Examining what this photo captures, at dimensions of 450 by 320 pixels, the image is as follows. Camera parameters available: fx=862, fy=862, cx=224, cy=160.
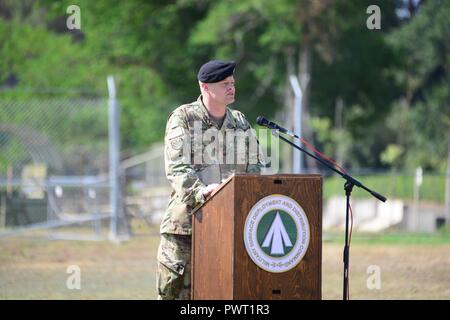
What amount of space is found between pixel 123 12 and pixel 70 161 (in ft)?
23.4

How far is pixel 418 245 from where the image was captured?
16.3 metres

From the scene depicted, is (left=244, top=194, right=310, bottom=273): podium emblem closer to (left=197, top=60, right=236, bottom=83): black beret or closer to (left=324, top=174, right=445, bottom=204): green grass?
(left=197, top=60, right=236, bottom=83): black beret

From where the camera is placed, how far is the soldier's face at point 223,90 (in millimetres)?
5906

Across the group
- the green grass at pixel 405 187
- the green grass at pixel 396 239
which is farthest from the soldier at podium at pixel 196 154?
the green grass at pixel 405 187

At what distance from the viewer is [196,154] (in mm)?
5875

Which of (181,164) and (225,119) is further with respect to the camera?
(225,119)

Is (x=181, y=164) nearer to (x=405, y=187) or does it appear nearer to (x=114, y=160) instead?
(x=114, y=160)

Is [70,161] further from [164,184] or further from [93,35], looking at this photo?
[93,35]

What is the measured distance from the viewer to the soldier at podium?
5777 mm

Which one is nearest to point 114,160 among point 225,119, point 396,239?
point 396,239

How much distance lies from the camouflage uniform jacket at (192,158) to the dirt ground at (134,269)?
3.95 m

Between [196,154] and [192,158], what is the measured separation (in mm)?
40

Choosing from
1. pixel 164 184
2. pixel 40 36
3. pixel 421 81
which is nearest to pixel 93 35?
pixel 40 36

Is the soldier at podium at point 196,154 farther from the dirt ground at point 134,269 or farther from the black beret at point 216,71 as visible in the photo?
the dirt ground at point 134,269
